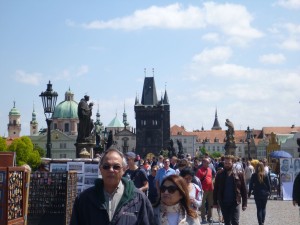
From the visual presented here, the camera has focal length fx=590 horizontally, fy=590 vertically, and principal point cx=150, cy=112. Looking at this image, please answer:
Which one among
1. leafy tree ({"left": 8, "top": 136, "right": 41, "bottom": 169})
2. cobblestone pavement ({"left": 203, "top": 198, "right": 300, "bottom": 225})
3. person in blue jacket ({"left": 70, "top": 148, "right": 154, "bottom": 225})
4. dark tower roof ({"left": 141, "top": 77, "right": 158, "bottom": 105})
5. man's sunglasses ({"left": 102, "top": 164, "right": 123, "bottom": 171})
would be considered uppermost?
dark tower roof ({"left": 141, "top": 77, "right": 158, "bottom": 105})

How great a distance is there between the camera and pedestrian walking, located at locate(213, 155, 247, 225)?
11250 millimetres

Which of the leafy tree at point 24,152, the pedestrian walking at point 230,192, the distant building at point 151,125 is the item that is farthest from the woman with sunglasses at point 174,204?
the distant building at point 151,125

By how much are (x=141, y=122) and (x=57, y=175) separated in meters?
125

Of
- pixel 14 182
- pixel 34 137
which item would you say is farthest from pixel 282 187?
pixel 34 137

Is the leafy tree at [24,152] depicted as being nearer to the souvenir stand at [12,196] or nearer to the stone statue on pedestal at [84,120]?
the stone statue on pedestal at [84,120]

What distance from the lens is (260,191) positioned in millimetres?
13945

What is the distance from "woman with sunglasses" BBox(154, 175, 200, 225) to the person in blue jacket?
0.62 m

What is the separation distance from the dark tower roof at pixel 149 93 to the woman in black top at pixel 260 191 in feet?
405

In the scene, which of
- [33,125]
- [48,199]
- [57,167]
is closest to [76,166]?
[57,167]

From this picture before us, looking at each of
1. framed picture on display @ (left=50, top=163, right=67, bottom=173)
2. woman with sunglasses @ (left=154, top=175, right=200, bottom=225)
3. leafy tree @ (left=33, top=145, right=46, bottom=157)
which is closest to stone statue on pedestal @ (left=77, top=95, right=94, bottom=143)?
framed picture on display @ (left=50, top=163, right=67, bottom=173)

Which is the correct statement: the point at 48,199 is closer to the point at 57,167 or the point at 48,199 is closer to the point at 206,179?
the point at 57,167

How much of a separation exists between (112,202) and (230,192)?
23.1 feet

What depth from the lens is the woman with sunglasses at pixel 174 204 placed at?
5.23 metres

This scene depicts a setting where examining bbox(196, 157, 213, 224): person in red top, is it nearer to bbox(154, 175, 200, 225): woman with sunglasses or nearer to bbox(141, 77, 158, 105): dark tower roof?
bbox(154, 175, 200, 225): woman with sunglasses
